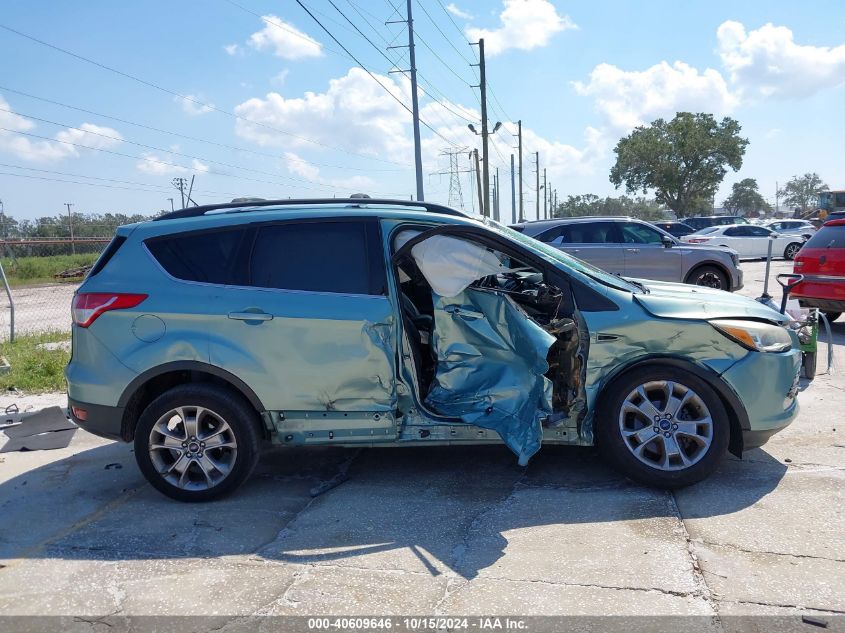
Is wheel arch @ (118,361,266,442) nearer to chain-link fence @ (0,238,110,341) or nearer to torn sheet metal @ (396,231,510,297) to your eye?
torn sheet metal @ (396,231,510,297)

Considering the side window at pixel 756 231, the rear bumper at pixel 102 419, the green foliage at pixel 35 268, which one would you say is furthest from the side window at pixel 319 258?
the green foliage at pixel 35 268

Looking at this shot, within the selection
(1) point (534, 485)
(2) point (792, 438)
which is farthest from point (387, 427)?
(2) point (792, 438)

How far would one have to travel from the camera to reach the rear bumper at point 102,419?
4.64 m

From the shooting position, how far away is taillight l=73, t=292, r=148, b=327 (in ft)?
15.1

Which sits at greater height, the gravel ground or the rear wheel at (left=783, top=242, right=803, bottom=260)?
the rear wheel at (left=783, top=242, right=803, bottom=260)

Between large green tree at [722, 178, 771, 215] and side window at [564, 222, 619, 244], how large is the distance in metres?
113

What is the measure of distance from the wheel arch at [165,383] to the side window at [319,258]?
0.65m

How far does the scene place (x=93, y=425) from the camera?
4.69m

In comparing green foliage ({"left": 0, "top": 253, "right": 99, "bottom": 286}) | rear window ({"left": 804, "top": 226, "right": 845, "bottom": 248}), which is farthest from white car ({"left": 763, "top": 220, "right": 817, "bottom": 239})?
green foliage ({"left": 0, "top": 253, "right": 99, "bottom": 286})

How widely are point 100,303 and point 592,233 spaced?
35.7 ft

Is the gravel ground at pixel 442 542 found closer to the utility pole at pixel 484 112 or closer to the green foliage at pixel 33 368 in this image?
the green foliage at pixel 33 368

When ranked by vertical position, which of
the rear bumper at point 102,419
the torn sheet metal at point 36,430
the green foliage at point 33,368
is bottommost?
the torn sheet metal at point 36,430

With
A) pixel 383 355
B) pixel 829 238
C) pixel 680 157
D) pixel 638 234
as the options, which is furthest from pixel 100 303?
pixel 680 157

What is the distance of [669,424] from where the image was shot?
14.5 feet
